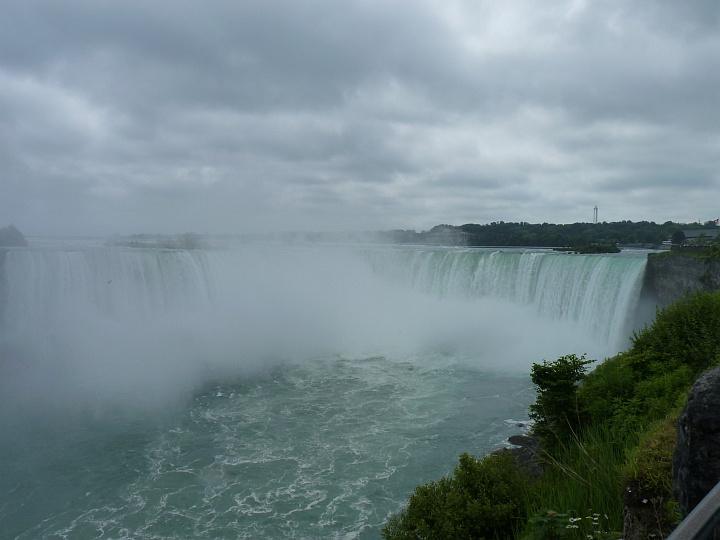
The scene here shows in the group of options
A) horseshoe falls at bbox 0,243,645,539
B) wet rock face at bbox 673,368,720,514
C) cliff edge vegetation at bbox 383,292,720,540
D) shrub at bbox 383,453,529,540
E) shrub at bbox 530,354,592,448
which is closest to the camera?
wet rock face at bbox 673,368,720,514

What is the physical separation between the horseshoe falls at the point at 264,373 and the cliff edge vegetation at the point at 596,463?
3.49m

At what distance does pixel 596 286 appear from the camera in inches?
755

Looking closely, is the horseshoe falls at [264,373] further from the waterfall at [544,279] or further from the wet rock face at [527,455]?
the wet rock face at [527,455]

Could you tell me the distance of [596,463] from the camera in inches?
194

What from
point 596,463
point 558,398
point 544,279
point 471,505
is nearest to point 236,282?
point 544,279

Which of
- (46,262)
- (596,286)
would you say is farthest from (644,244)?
(46,262)

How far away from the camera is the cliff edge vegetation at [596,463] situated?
3.61m

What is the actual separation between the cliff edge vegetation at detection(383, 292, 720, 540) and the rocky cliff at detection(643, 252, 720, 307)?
6701 mm

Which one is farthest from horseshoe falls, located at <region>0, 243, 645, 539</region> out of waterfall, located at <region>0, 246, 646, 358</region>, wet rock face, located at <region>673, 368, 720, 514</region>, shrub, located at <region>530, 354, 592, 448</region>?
wet rock face, located at <region>673, 368, 720, 514</region>

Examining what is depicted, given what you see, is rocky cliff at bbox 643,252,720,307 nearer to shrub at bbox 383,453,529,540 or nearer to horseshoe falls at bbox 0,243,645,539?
horseshoe falls at bbox 0,243,645,539

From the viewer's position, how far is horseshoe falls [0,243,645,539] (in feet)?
32.8

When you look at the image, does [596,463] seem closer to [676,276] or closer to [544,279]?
[676,276]

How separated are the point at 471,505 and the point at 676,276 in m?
13.5

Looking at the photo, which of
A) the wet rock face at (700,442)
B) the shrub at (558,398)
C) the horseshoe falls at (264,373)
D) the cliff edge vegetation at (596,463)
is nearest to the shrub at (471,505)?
the cliff edge vegetation at (596,463)
